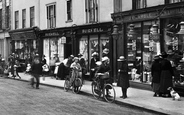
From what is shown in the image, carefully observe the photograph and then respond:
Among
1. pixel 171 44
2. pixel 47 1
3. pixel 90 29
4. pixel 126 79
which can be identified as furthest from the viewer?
pixel 47 1

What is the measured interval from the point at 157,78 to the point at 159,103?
222 cm

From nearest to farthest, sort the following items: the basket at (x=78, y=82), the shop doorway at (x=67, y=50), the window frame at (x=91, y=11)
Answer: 1. the basket at (x=78, y=82)
2. the window frame at (x=91, y=11)
3. the shop doorway at (x=67, y=50)

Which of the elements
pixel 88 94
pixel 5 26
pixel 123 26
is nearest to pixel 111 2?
pixel 123 26

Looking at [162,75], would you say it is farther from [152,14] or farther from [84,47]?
[84,47]

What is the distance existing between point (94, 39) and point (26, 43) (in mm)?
11673

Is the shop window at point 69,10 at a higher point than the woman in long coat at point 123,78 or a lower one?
higher

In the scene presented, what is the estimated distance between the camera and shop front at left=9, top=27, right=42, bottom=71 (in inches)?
1137

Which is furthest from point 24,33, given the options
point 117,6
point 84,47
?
point 117,6

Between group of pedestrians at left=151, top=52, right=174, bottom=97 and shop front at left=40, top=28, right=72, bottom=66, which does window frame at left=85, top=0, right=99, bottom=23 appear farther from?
group of pedestrians at left=151, top=52, right=174, bottom=97

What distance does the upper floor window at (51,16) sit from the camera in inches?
1046

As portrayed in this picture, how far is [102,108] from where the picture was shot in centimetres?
1111

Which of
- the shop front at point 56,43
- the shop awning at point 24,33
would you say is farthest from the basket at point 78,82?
the shop awning at point 24,33

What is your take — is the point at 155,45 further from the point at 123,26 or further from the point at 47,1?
the point at 47,1

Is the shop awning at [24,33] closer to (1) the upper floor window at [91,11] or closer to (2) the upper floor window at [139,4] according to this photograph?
(1) the upper floor window at [91,11]
